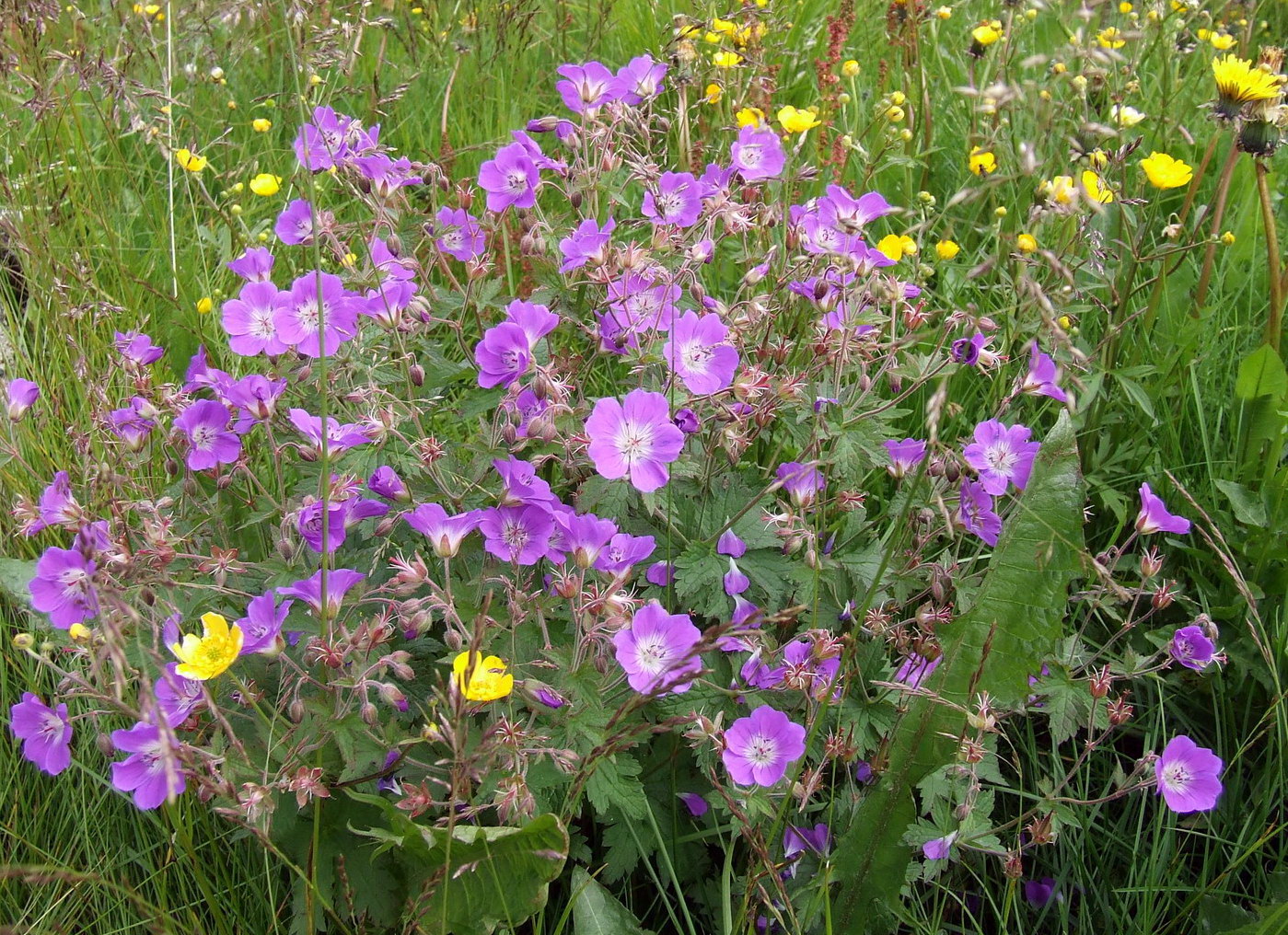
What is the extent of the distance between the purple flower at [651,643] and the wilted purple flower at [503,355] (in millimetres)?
398

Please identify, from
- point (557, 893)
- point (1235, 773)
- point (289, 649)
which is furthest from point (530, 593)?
point (1235, 773)

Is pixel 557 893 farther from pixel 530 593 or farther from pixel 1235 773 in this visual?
pixel 1235 773

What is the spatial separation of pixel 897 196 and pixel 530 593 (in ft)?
6.56

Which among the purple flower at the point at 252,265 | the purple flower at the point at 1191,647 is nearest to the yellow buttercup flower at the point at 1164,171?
the purple flower at the point at 1191,647

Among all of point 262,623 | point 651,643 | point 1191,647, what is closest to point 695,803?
point 651,643

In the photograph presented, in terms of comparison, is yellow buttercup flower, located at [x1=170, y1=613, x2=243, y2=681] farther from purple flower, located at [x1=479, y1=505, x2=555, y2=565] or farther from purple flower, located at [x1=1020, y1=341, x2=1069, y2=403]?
purple flower, located at [x1=1020, y1=341, x2=1069, y2=403]

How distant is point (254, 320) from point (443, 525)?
504 mm

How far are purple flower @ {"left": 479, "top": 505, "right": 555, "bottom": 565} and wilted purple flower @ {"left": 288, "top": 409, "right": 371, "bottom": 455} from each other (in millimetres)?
220

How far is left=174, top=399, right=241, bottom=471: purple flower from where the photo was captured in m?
1.64

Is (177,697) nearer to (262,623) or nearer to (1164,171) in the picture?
(262,623)

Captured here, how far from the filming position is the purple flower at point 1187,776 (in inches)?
64.6

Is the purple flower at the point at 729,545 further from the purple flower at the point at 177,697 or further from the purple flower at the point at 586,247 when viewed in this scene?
the purple flower at the point at 177,697

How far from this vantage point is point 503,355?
1620mm

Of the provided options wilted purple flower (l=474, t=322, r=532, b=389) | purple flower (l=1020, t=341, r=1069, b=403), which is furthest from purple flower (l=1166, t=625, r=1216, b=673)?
wilted purple flower (l=474, t=322, r=532, b=389)
